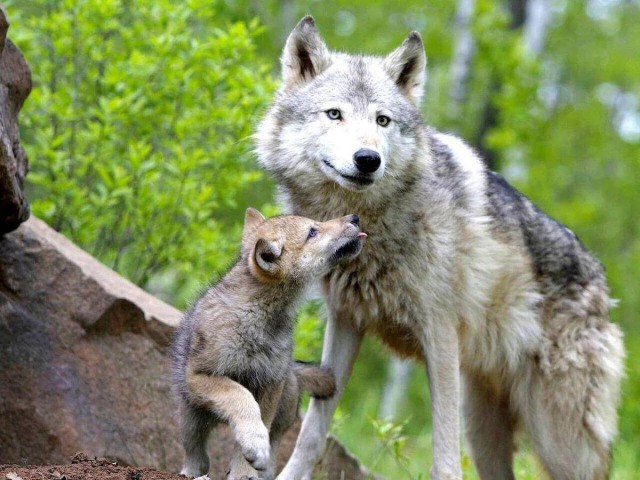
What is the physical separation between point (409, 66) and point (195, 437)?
9.12 ft

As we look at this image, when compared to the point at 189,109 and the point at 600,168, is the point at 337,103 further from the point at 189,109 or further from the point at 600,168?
the point at 600,168

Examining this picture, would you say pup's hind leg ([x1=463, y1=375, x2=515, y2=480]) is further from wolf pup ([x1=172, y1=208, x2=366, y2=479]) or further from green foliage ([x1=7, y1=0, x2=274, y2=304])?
green foliage ([x1=7, y1=0, x2=274, y2=304])

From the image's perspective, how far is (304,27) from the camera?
5.97 meters

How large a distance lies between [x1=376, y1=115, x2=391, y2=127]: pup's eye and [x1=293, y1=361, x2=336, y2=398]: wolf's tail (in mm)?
1529

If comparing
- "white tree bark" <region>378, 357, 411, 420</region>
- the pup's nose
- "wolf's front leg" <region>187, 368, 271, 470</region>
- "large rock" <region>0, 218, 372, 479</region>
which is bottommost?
"white tree bark" <region>378, 357, 411, 420</region>

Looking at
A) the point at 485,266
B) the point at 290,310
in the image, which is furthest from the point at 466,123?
the point at 290,310

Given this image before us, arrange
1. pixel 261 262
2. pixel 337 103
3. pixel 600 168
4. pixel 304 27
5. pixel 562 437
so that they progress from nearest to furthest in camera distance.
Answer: pixel 261 262 < pixel 337 103 < pixel 304 27 < pixel 562 437 < pixel 600 168

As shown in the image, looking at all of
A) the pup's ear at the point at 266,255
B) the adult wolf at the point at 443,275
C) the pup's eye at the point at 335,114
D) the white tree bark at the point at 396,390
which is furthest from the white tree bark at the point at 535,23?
the pup's ear at the point at 266,255

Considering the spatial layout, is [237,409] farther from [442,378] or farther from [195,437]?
[442,378]

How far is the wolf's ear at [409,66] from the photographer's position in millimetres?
6047

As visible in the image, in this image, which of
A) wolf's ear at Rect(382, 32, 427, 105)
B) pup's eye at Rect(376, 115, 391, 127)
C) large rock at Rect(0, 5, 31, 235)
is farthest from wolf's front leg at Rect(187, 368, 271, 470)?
wolf's ear at Rect(382, 32, 427, 105)

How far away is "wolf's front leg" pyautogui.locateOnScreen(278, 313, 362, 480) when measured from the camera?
6059 mm

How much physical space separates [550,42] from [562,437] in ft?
68.9

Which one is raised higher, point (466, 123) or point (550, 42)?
point (550, 42)
